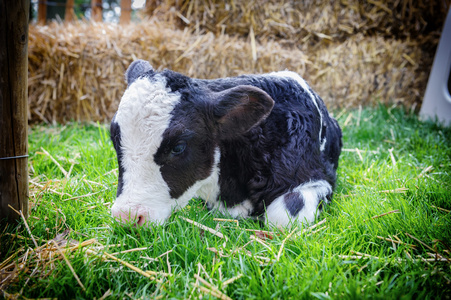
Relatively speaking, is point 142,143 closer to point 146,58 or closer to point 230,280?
point 230,280

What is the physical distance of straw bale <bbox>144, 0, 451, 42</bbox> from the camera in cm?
588

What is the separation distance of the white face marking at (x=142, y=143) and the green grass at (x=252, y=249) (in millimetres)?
181

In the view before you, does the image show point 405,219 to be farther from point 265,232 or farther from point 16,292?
point 16,292

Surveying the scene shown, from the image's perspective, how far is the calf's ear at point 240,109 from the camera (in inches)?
86.7

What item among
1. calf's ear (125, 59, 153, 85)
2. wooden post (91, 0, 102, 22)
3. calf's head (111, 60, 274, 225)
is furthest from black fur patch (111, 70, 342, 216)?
wooden post (91, 0, 102, 22)

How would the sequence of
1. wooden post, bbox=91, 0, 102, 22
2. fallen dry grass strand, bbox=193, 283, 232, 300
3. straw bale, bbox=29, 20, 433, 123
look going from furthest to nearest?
wooden post, bbox=91, 0, 102, 22 < straw bale, bbox=29, 20, 433, 123 < fallen dry grass strand, bbox=193, 283, 232, 300

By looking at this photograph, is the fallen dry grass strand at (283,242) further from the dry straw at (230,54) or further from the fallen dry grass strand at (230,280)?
the dry straw at (230,54)

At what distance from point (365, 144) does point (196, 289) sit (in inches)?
151

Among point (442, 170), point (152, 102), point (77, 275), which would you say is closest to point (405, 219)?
point (442, 170)

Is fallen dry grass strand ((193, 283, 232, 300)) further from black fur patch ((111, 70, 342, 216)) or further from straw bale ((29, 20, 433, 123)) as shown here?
straw bale ((29, 20, 433, 123))

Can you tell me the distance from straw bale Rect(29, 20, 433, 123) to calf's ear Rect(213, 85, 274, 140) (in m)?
3.38

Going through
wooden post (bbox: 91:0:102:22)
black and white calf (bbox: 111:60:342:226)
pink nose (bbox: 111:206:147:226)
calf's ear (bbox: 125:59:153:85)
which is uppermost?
wooden post (bbox: 91:0:102:22)

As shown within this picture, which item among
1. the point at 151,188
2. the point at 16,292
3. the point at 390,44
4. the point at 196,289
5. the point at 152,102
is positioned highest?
the point at 390,44

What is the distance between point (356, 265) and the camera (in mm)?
1824
